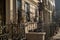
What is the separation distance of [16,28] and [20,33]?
1.80ft

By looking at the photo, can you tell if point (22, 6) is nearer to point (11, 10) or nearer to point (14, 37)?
point (11, 10)

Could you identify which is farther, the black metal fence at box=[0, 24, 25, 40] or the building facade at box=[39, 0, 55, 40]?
the building facade at box=[39, 0, 55, 40]

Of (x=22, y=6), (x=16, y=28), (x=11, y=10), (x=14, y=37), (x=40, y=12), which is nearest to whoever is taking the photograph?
(x=14, y=37)

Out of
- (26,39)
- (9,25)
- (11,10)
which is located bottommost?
(26,39)

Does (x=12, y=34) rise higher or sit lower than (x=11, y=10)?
lower

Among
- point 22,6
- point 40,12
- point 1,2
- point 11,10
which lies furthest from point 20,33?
point 40,12

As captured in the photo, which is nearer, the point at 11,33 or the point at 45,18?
the point at 11,33

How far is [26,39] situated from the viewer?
8.52 metres

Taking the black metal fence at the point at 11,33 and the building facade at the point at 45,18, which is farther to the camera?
the building facade at the point at 45,18

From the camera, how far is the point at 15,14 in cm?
1070

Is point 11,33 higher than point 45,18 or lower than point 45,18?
lower

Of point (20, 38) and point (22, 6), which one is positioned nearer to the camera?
point (20, 38)

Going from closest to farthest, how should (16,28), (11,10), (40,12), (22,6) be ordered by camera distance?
1. (16,28)
2. (11,10)
3. (22,6)
4. (40,12)

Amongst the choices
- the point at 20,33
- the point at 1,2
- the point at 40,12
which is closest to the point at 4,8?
the point at 1,2
